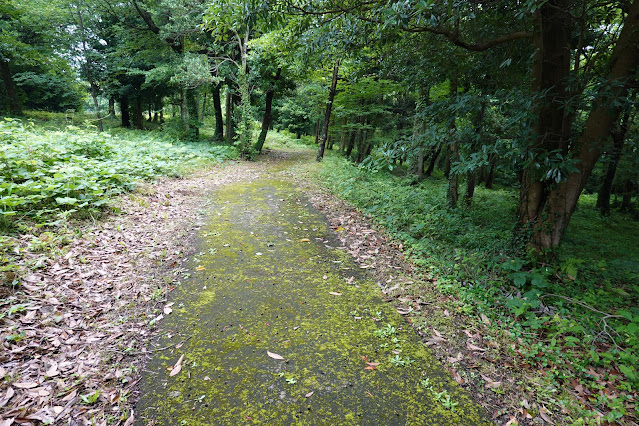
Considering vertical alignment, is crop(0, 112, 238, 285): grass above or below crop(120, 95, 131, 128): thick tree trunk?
below

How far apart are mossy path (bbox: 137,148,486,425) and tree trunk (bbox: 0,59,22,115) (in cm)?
2272

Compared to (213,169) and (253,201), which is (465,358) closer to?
(253,201)

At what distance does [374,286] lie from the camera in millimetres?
3996

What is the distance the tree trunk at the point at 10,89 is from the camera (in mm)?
17344

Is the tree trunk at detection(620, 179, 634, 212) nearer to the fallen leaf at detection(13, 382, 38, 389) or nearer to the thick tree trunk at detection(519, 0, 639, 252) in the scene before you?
the thick tree trunk at detection(519, 0, 639, 252)

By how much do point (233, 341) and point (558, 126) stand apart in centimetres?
493

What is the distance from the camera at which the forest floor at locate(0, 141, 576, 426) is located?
2.23m

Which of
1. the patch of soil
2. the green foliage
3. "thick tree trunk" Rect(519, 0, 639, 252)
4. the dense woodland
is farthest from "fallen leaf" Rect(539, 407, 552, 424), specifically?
the green foliage

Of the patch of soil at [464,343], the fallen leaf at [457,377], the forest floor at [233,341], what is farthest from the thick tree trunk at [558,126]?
the fallen leaf at [457,377]

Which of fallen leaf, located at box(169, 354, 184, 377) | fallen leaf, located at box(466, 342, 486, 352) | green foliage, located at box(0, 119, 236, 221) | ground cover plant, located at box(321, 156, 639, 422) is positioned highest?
green foliage, located at box(0, 119, 236, 221)

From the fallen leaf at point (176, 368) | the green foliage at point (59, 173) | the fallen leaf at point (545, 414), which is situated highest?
the green foliage at point (59, 173)

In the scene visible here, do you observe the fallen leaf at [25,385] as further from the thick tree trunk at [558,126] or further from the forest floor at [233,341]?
the thick tree trunk at [558,126]

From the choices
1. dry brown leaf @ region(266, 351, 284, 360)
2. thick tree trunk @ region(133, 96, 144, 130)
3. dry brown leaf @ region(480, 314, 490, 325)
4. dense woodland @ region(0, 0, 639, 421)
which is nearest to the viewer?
dry brown leaf @ region(266, 351, 284, 360)

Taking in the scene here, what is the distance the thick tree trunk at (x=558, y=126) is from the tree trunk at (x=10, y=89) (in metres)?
26.0
